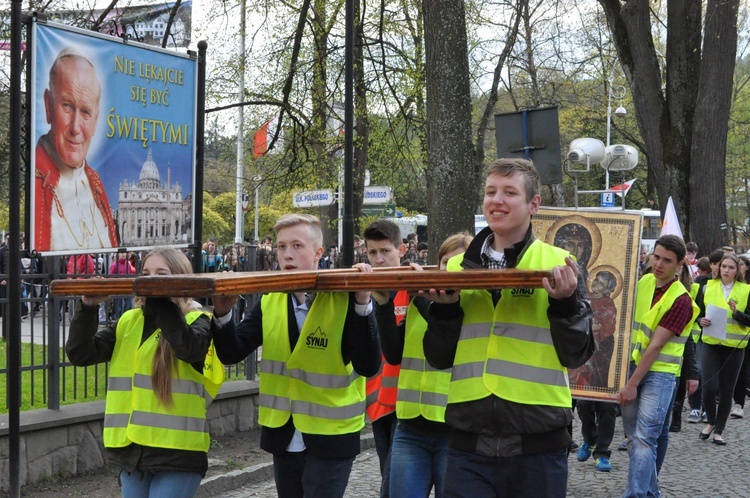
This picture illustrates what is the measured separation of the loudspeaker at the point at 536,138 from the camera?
9.58 meters

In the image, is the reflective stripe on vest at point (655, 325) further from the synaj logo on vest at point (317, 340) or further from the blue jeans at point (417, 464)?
the synaj logo on vest at point (317, 340)

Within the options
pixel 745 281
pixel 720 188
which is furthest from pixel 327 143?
pixel 745 281

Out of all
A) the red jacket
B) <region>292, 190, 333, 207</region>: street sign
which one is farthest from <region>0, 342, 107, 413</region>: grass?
<region>292, 190, 333, 207</region>: street sign

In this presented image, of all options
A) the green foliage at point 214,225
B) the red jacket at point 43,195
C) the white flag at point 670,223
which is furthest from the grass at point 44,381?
the green foliage at point 214,225

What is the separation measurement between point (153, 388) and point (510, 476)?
1664 millimetres

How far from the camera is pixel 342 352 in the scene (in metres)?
4.25

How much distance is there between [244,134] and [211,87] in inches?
66.8

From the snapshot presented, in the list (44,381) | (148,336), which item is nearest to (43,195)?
(44,381)

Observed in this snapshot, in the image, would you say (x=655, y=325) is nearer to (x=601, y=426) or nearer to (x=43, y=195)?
(x=601, y=426)

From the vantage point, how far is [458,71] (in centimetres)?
987

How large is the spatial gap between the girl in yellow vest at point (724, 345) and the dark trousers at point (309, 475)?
733 cm

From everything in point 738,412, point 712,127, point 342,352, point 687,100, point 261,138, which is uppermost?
point 687,100

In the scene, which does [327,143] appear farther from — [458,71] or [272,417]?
[272,417]

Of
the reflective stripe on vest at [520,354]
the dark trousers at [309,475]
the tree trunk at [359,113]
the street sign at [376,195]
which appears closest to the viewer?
the reflective stripe on vest at [520,354]
